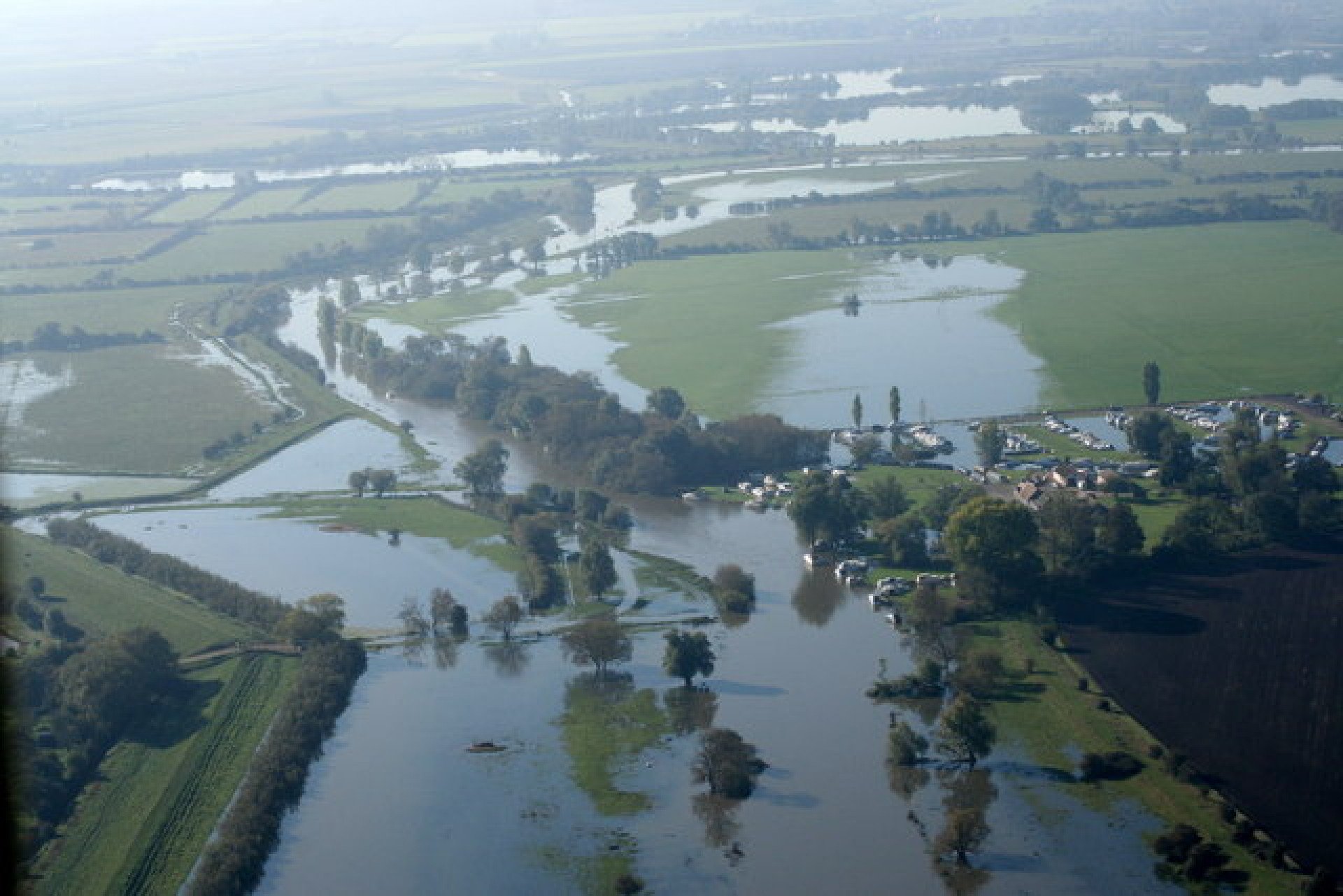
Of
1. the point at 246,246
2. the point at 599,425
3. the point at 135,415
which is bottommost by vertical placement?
the point at 135,415

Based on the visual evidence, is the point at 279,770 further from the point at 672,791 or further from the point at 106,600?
the point at 106,600

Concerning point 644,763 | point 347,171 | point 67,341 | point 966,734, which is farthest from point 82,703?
point 347,171

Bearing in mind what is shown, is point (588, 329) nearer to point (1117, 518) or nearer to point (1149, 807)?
point (1117, 518)

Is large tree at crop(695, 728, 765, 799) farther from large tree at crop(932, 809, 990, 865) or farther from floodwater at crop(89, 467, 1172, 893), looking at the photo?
large tree at crop(932, 809, 990, 865)

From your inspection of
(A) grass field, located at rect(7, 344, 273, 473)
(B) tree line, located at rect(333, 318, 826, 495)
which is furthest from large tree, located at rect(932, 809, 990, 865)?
(A) grass field, located at rect(7, 344, 273, 473)

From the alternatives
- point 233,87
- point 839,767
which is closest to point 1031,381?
point 839,767

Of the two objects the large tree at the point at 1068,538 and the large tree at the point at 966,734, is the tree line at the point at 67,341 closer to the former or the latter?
the large tree at the point at 1068,538
